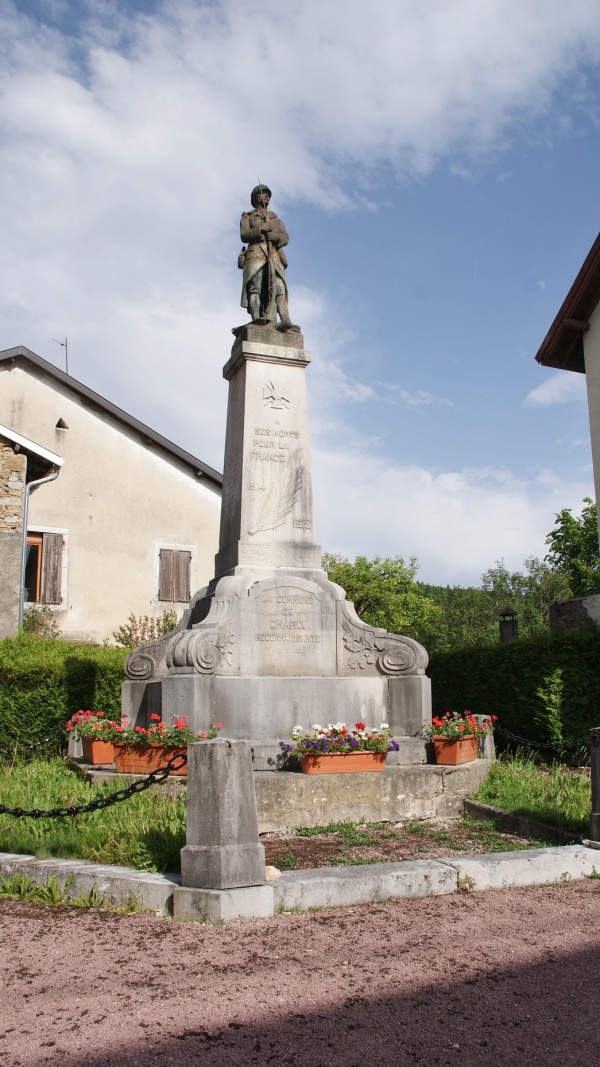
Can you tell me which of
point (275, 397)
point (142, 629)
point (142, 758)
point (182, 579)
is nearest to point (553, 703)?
point (275, 397)

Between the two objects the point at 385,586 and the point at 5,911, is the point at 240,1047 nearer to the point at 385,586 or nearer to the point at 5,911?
the point at 5,911

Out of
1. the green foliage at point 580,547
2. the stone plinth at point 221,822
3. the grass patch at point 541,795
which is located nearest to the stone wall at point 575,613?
the grass patch at point 541,795

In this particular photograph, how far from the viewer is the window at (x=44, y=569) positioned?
1867 cm

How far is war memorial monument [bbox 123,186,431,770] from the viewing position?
803 centimetres

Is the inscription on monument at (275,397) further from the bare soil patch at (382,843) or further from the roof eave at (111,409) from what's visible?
the roof eave at (111,409)

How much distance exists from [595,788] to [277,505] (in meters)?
4.47

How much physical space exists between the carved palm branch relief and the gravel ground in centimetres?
491

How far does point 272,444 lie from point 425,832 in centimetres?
441

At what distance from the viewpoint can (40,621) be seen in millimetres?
17656

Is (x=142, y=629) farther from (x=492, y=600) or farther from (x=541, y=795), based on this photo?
(x=492, y=600)

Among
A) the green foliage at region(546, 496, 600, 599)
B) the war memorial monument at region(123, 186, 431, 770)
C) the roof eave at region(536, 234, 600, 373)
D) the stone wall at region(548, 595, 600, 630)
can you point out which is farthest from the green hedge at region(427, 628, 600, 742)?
the green foliage at region(546, 496, 600, 599)

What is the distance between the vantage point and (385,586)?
127 feet

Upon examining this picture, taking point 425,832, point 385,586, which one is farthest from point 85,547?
point 385,586

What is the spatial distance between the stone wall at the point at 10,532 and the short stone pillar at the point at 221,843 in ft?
34.4
